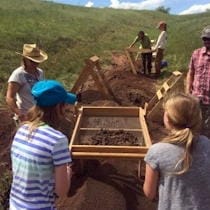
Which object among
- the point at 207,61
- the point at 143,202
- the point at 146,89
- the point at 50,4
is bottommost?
the point at 50,4

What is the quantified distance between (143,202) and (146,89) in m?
8.45

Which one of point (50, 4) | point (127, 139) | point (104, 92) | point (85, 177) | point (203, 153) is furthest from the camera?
point (50, 4)

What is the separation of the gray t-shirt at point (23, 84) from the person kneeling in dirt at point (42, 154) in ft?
8.08

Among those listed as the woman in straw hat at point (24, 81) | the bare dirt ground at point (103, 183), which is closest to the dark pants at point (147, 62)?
the bare dirt ground at point (103, 183)

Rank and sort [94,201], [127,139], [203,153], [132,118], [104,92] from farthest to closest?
[104,92] < [132,118] < [127,139] < [94,201] < [203,153]

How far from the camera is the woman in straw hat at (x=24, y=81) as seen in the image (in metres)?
6.12

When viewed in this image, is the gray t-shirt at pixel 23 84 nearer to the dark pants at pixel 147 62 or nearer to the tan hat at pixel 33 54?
the tan hat at pixel 33 54

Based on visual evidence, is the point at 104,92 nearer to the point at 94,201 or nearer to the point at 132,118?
the point at 132,118

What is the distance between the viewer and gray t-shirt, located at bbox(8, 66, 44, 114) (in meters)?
6.11

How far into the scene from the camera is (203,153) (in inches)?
139

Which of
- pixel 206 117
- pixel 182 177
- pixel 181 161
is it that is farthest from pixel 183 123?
pixel 206 117

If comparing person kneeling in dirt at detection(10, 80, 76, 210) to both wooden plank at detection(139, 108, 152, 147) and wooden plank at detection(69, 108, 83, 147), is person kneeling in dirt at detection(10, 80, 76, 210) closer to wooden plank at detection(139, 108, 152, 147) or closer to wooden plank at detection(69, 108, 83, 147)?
wooden plank at detection(69, 108, 83, 147)

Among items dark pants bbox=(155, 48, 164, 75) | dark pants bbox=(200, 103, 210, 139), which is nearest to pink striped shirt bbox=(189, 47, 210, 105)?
dark pants bbox=(200, 103, 210, 139)

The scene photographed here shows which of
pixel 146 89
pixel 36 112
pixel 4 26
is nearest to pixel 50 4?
pixel 4 26
